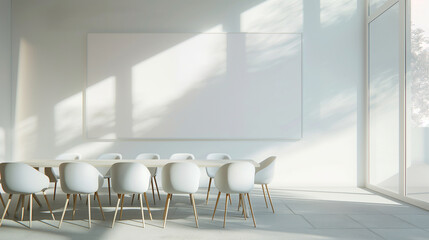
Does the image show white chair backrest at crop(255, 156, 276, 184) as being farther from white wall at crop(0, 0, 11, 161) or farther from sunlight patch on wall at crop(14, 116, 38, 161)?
white wall at crop(0, 0, 11, 161)

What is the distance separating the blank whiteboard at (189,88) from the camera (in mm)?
7828

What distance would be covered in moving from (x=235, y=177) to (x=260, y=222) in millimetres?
686

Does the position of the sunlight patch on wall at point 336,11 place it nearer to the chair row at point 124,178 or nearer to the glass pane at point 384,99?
the glass pane at point 384,99

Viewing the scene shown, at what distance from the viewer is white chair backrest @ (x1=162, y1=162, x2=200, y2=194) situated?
440cm

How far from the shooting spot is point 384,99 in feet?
23.4

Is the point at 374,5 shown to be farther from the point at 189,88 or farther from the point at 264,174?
the point at 264,174

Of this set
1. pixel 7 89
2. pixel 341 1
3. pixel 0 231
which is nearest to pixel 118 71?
pixel 7 89

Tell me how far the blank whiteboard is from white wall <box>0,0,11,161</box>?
5.07ft

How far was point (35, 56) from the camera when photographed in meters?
7.88

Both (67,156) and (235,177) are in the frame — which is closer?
(235,177)

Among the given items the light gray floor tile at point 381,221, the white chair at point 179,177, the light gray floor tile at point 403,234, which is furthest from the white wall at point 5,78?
the light gray floor tile at point 403,234

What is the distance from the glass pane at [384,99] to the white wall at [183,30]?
0.33 metres

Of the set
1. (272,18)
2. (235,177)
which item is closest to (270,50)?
(272,18)

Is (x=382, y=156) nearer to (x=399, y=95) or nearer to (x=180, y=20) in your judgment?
(x=399, y=95)
